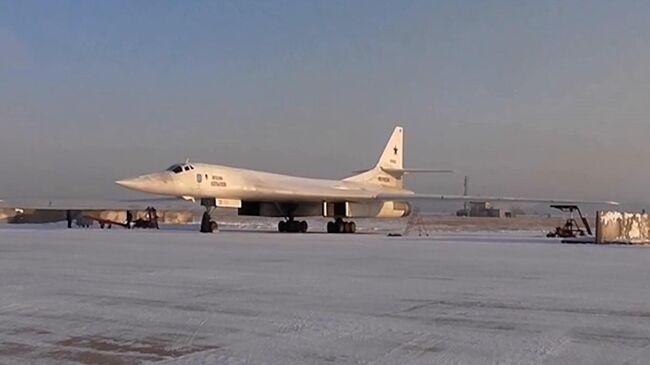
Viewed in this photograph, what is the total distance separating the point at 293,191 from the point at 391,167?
9.36m

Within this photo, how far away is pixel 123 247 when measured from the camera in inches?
656

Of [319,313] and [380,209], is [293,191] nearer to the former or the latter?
[380,209]

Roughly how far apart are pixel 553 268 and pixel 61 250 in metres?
9.73

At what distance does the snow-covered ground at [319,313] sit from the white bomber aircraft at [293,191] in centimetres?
1570

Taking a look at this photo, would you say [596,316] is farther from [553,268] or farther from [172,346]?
[553,268]

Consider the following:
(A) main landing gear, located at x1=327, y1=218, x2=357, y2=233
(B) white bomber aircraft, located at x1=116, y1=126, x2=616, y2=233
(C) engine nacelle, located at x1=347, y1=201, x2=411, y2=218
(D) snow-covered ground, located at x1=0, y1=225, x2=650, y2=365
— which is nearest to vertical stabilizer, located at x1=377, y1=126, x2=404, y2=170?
(B) white bomber aircraft, located at x1=116, y1=126, x2=616, y2=233

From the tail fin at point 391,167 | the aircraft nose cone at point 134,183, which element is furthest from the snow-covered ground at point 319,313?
the tail fin at point 391,167

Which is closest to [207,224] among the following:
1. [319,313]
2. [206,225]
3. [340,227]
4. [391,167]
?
[206,225]

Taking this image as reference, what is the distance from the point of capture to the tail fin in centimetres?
3866

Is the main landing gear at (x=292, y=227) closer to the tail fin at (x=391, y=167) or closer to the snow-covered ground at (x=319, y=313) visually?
the tail fin at (x=391, y=167)

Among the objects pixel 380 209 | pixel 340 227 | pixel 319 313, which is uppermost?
pixel 380 209

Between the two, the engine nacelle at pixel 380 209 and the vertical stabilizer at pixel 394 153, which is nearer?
the engine nacelle at pixel 380 209

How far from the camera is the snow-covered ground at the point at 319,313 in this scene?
16.4 ft

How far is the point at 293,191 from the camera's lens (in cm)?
3184
